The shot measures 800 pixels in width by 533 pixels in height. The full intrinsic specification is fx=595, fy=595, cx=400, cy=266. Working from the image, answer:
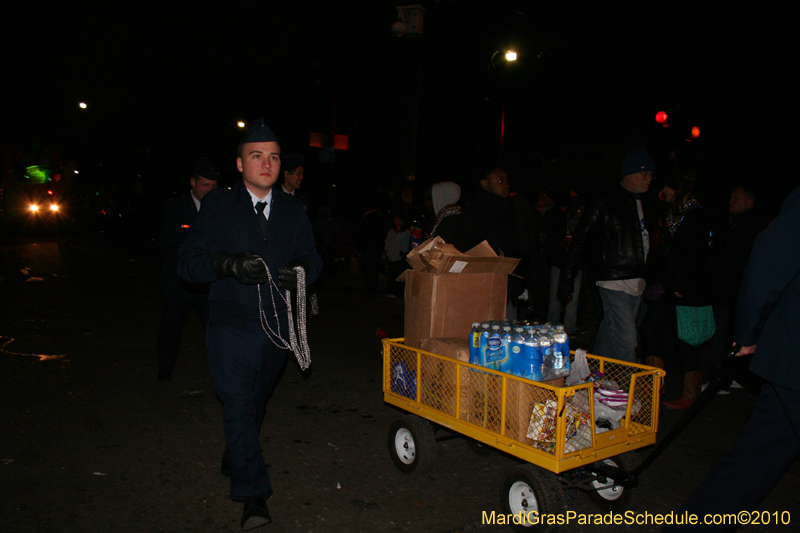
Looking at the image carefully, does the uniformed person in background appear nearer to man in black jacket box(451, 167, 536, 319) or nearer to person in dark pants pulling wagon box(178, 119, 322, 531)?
person in dark pants pulling wagon box(178, 119, 322, 531)

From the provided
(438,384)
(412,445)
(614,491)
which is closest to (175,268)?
(412,445)

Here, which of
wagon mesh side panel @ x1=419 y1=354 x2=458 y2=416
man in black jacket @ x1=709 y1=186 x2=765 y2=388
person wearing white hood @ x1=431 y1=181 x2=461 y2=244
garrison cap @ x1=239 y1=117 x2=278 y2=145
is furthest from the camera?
man in black jacket @ x1=709 y1=186 x2=765 y2=388

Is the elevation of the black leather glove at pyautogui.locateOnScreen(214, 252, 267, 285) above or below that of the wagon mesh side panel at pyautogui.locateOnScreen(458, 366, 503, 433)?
above

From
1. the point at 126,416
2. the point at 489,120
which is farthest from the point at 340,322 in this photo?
the point at 489,120

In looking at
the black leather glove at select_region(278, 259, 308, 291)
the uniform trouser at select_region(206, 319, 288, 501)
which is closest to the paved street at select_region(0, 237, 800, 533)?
the uniform trouser at select_region(206, 319, 288, 501)

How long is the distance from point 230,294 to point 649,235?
3437mm

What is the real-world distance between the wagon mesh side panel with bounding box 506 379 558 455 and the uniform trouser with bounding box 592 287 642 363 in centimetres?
193

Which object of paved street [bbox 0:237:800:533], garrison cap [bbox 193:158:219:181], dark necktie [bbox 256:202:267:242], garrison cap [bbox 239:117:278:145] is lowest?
paved street [bbox 0:237:800:533]

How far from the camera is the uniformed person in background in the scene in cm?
542

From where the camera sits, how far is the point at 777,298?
247cm

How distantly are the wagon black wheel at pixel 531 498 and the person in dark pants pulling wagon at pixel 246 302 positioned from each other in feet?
4.36

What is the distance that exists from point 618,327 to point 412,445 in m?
2.01

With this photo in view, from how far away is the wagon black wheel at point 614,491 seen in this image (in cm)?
334

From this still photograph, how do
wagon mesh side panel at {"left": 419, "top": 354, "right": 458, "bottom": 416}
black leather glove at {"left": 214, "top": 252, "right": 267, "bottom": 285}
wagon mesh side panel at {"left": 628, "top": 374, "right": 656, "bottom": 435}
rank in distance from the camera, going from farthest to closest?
wagon mesh side panel at {"left": 419, "top": 354, "right": 458, "bottom": 416} < wagon mesh side panel at {"left": 628, "top": 374, "right": 656, "bottom": 435} < black leather glove at {"left": 214, "top": 252, "right": 267, "bottom": 285}
